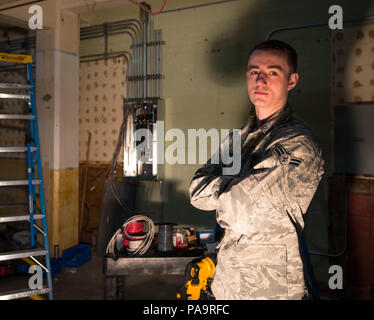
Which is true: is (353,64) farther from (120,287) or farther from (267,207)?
(120,287)

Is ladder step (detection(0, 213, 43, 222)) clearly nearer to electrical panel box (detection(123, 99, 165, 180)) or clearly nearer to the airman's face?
electrical panel box (detection(123, 99, 165, 180))

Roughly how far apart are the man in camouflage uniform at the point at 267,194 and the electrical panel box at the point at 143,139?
2.70 m

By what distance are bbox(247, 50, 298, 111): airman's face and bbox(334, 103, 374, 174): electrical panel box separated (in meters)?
1.99

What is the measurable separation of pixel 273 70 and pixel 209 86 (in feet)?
8.33

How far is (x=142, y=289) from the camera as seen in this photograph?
11.8 ft

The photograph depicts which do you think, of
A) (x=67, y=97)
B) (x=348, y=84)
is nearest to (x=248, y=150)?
(x=348, y=84)

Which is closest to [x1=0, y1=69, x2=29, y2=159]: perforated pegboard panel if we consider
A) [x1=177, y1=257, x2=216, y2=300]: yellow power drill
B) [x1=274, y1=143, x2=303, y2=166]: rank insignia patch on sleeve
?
[x1=177, y1=257, x2=216, y2=300]: yellow power drill

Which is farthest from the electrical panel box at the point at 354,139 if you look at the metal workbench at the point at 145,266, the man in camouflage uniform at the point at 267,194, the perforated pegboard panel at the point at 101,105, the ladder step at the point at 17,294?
the ladder step at the point at 17,294

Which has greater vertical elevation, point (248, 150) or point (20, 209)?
point (248, 150)

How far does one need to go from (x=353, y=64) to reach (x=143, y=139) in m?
2.39

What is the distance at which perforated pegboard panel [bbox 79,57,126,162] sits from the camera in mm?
4699

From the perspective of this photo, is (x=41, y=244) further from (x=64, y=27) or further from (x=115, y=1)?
(x=115, y=1)

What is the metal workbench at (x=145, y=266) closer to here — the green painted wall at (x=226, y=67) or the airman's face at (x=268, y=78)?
the green painted wall at (x=226, y=67)

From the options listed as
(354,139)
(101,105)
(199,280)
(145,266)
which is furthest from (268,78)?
(101,105)
